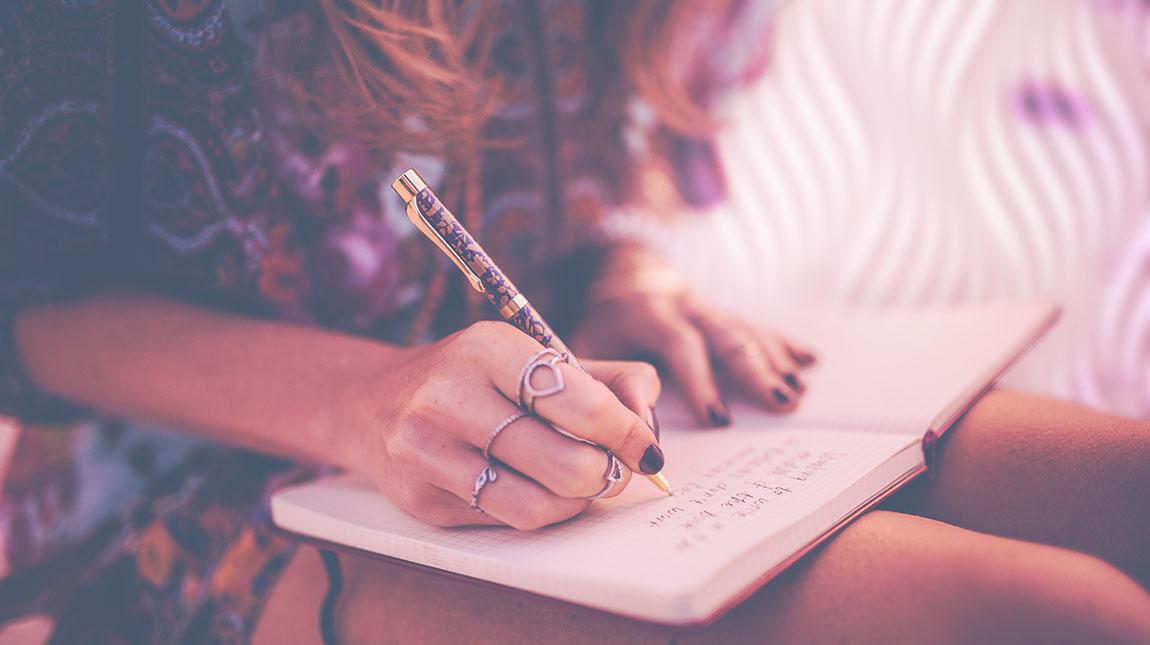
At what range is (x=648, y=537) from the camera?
37 cm

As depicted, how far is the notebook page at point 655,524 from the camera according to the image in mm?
333

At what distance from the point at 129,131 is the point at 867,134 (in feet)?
3.11

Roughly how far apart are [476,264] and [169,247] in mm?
316

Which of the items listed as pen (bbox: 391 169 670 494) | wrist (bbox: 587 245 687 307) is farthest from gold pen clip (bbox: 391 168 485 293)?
wrist (bbox: 587 245 687 307)

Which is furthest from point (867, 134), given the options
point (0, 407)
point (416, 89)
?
point (0, 407)

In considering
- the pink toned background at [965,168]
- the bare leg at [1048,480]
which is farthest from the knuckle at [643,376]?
the pink toned background at [965,168]

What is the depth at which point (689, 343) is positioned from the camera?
0.62 metres

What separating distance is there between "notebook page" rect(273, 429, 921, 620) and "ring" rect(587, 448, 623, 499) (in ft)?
0.07

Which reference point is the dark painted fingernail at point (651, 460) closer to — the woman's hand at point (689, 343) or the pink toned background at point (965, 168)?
the woman's hand at point (689, 343)

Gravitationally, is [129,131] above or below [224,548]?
above

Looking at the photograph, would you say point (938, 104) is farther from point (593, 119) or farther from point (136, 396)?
point (136, 396)

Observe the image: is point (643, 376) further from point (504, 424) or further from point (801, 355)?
point (801, 355)

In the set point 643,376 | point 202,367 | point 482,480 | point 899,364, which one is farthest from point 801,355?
point 202,367

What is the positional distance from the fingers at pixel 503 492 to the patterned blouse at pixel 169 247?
0.82ft
